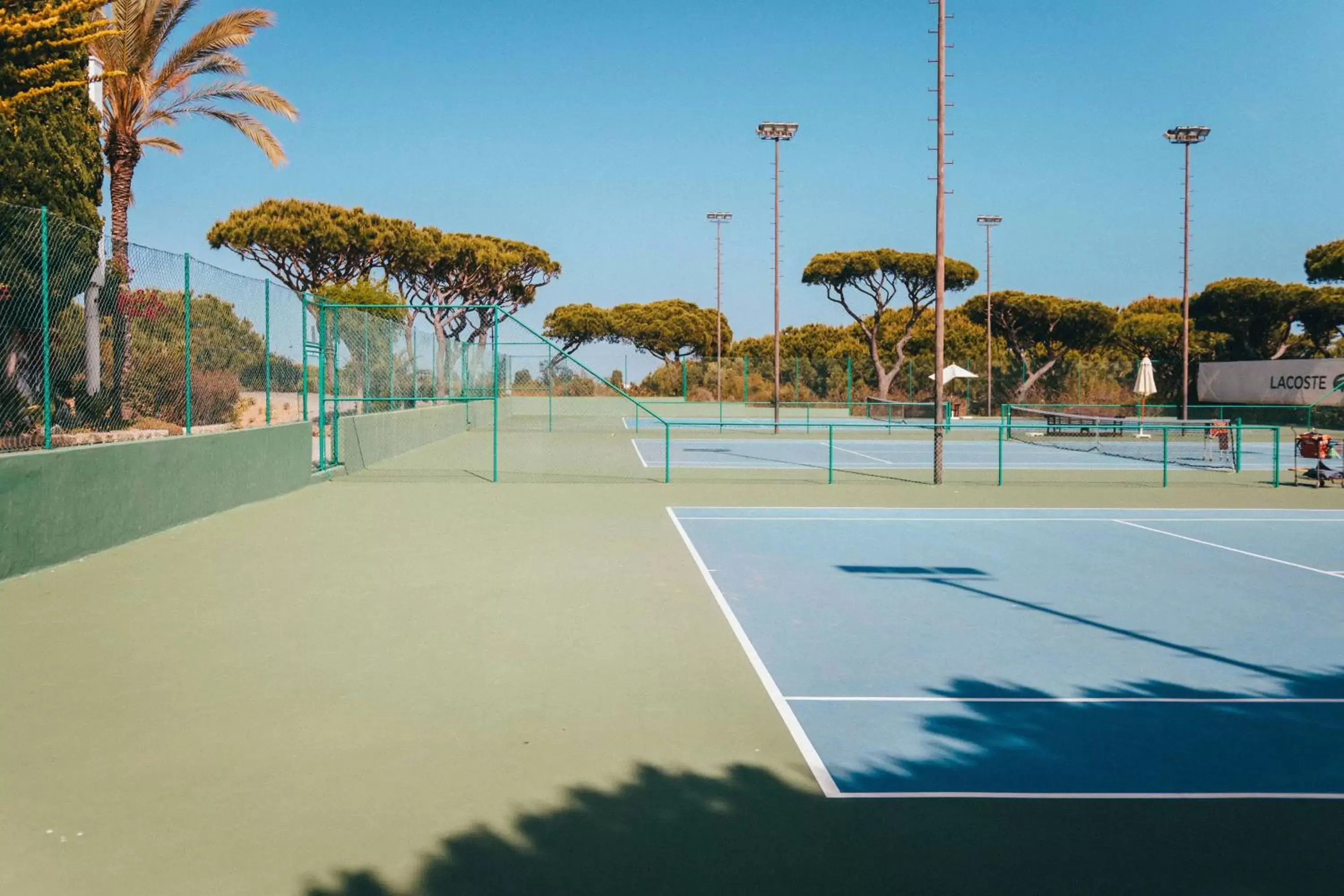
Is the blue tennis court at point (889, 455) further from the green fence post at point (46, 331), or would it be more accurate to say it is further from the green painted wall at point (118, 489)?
the green fence post at point (46, 331)

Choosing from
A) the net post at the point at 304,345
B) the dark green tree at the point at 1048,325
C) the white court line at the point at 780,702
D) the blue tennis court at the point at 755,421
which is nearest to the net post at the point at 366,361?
the net post at the point at 304,345

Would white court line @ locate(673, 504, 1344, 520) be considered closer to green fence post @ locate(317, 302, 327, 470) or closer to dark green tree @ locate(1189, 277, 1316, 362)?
green fence post @ locate(317, 302, 327, 470)

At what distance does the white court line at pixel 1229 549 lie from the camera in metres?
10.8

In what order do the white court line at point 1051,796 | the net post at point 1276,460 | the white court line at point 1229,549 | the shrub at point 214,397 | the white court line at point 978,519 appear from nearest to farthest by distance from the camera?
the white court line at point 1051,796, the white court line at point 1229,549, the shrub at point 214,397, the white court line at point 978,519, the net post at point 1276,460

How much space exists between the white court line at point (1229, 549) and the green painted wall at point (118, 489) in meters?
12.0

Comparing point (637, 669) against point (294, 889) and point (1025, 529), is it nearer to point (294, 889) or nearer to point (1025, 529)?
point (294, 889)

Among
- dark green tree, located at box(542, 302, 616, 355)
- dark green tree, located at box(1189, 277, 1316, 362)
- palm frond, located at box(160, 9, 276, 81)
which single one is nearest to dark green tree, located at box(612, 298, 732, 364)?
dark green tree, located at box(542, 302, 616, 355)

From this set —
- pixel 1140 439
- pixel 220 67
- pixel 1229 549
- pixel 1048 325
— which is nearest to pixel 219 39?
pixel 220 67

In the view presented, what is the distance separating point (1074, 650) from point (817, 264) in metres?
55.7

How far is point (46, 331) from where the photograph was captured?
9805 millimetres

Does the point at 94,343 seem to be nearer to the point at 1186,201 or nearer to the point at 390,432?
the point at 390,432

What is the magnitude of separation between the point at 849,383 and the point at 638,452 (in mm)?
25370

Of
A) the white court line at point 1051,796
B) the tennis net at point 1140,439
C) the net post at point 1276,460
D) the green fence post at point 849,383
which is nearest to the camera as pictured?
the white court line at point 1051,796

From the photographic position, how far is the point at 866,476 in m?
21.5
